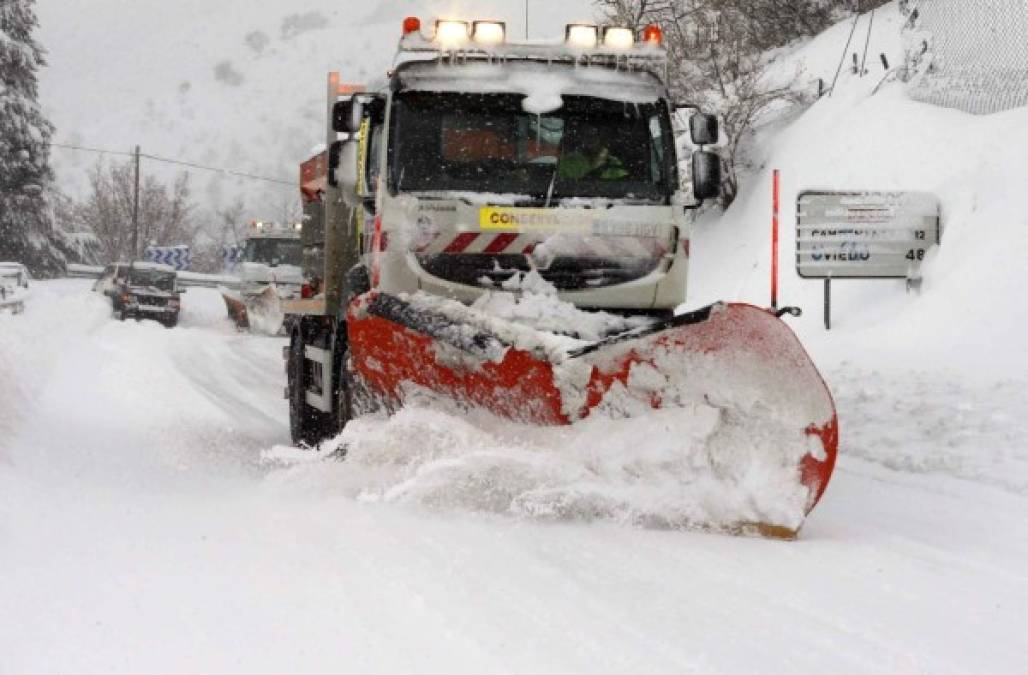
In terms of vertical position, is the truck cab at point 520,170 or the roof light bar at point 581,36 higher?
the roof light bar at point 581,36

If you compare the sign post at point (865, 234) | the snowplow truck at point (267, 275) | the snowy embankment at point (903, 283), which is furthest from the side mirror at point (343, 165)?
the sign post at point (865, 234)

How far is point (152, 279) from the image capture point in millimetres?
33406

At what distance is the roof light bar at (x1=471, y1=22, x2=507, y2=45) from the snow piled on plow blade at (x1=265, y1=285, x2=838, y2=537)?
6.67 ft

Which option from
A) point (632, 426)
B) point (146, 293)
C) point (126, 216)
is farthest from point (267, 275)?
point (126, 216)

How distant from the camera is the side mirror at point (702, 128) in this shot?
7.27 m

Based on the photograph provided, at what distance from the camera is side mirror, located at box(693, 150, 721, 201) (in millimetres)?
7387

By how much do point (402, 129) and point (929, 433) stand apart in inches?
150

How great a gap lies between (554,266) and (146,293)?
1104 inches

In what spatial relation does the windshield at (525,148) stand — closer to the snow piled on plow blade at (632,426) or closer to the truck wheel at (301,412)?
the snow piled on plow blade at (632,426)

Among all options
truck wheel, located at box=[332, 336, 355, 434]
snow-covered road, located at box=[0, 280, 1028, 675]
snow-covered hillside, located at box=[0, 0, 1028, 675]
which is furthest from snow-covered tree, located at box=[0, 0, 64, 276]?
truck wheel, located at box=[332, 336, 355, 434]

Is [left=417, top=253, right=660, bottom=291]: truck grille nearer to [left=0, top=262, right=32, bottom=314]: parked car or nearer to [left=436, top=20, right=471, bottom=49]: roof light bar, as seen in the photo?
[left=436, top=20, right=471, bottom=49]: roof light bar

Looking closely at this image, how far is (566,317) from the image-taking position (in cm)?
635

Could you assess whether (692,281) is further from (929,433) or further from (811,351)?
(929,433)

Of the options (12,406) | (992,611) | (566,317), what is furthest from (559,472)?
(12,406)
